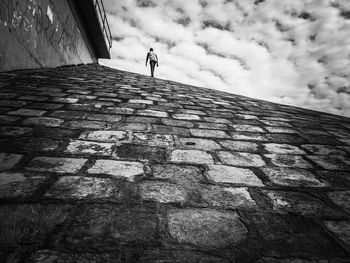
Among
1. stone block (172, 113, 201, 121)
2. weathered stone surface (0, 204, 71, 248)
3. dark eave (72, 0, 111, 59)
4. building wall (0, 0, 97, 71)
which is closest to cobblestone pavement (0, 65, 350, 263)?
weathered stone surface (0, 204, 71, 248)

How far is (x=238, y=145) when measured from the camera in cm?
207

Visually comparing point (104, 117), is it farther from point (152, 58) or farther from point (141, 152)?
point (152, 58)

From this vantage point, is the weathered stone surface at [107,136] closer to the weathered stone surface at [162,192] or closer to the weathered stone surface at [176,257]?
the weathered stone surface at [162,192]

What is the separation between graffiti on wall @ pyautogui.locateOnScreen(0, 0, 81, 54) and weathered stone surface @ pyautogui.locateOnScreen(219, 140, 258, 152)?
3861 mm

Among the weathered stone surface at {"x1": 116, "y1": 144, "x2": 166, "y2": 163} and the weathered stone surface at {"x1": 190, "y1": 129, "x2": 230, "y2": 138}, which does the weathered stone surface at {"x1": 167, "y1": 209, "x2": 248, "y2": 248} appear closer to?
the weathered stone surface at {"x1": 116, "y1": 144, "x2": 166, "y2": 163}

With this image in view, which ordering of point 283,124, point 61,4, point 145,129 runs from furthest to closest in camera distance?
point 61,4 < point 283,124 < point 145,129

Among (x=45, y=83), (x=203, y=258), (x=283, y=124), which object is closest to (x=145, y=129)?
(x=203, y=258)

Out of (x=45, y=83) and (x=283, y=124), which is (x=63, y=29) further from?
(x=283, y=124)

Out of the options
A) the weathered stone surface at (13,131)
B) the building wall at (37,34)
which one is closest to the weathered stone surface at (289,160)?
the weathered stone surface at (13,131)

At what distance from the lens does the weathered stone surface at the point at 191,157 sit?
170 cm

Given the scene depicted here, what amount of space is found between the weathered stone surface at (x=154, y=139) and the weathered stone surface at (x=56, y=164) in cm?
52

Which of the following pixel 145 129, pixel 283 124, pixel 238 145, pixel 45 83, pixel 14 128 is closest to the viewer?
pixel 14 128

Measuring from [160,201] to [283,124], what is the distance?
7.42 ft

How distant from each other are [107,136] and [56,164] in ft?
1.86
